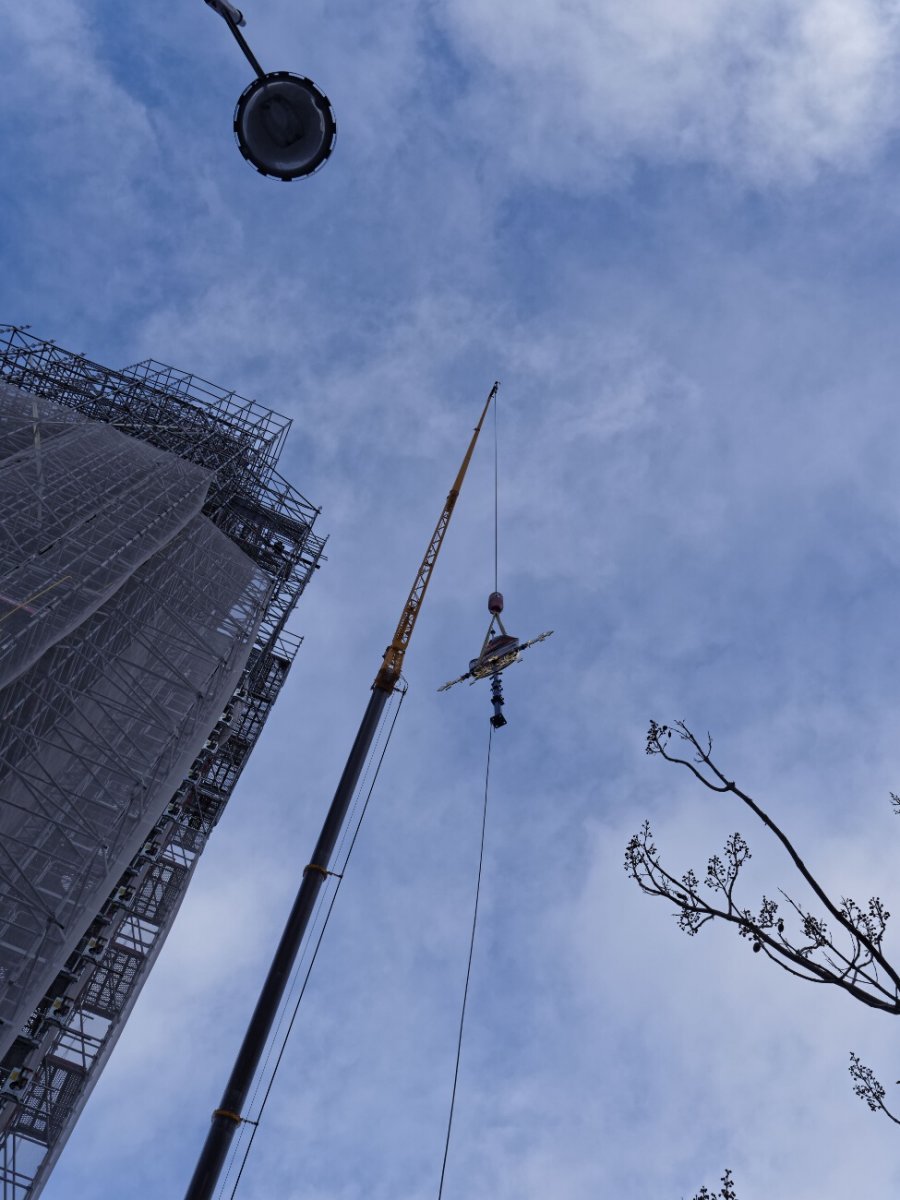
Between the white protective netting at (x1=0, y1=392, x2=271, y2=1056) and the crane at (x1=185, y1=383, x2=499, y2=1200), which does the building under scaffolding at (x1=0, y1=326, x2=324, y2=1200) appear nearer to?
the white protective netting at (x1=0, y1=392, x2=271, y2=1056)

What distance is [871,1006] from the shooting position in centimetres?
757

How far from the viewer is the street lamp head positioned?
9.38 meters

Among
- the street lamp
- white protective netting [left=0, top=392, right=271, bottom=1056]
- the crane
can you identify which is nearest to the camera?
the street lamp

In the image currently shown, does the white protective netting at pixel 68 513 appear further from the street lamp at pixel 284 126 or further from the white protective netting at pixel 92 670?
the street lamp at pixel 284 126

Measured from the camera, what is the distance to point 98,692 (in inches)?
959

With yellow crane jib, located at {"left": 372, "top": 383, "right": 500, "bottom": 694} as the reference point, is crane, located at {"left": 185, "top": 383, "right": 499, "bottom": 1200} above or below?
below

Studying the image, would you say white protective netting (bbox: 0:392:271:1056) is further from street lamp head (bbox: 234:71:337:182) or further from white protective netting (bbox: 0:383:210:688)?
street lamp head (bbox: 234:71:337:182)

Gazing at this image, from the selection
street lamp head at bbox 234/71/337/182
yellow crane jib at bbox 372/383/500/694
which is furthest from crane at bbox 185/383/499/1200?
street lamp head at bbox 234/71/337/182

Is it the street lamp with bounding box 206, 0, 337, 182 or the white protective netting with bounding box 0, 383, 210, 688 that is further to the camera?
the white protective netting with bounding box 0, 383, 210, 688

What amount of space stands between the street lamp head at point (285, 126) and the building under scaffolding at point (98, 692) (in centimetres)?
1121

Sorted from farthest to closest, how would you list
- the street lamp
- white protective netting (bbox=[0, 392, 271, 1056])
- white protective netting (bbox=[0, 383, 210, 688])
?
white protective netting (bbox=[0, 383, 210, 688]) → white protective netting (bbox=[0, 392, 271, 1056]) → the street lamp

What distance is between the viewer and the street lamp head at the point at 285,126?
9.38 m

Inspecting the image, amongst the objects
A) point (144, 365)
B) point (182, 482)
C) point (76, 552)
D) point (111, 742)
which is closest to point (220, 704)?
point (111, 742)

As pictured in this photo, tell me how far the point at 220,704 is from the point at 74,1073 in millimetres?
11293
